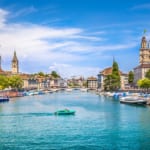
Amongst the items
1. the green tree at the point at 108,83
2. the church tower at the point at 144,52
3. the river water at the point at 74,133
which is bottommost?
the river water at the point at 74,133

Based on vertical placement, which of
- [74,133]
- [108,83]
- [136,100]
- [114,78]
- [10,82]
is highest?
[114,78]

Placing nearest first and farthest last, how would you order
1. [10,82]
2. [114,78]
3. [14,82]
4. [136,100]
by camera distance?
[136,100]
[114,78]
[10,82]
[14,82]

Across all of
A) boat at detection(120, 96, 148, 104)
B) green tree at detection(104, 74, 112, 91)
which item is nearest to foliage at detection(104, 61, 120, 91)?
green tree at detection(104, 74, 112, 91)

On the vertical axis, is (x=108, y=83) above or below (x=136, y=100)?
above

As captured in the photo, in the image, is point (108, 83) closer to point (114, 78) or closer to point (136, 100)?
point (114, 78)

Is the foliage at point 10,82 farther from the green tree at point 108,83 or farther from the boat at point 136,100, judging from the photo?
the boat at point 136,100

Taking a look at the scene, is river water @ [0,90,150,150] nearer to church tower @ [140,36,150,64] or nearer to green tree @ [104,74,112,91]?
green tree @ [104,74,112,91]

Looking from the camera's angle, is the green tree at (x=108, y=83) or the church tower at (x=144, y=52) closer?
the green tree at (x=108, y=83)

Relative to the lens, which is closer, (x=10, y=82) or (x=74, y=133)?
(x=74, y=133)

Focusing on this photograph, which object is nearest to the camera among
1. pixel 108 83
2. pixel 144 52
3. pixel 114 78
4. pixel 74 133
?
pixel 74 133

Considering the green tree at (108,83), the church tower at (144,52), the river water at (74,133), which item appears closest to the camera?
the river water at (74,133)

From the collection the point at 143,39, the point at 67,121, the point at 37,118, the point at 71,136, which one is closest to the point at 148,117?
the point at 67,121

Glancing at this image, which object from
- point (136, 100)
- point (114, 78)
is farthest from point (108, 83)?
point (136, 100)

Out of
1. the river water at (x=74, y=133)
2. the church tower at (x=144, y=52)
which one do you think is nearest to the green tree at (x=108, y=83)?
the church tower at (x=144, y=52)
